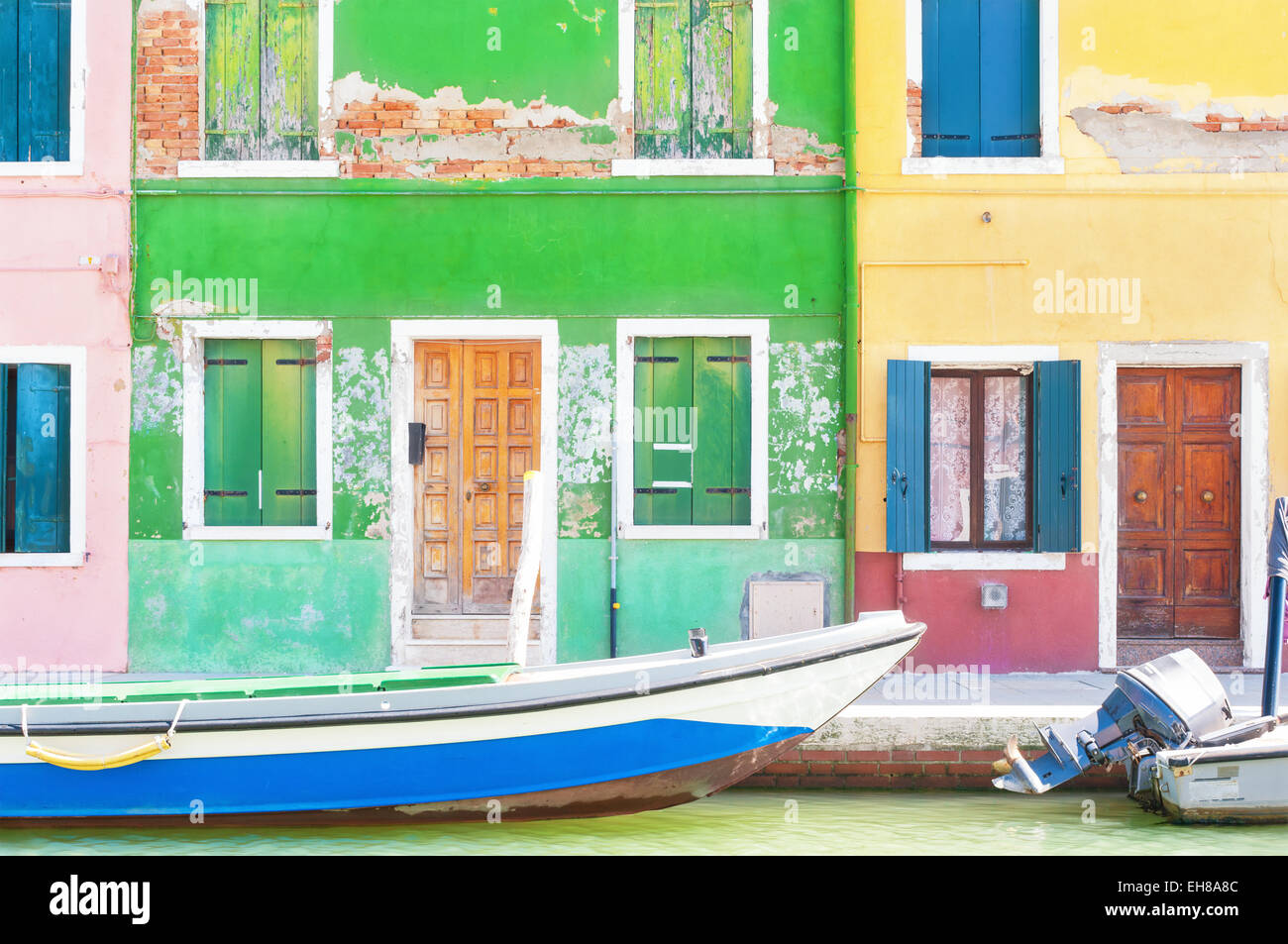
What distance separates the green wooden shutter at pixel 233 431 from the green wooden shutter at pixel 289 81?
1.45 metres

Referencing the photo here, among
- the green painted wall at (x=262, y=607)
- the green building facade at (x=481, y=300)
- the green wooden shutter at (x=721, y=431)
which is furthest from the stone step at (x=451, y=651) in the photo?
the green wooden shutter at (x=721, y=431)

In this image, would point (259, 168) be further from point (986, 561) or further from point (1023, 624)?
point (1023, 624)


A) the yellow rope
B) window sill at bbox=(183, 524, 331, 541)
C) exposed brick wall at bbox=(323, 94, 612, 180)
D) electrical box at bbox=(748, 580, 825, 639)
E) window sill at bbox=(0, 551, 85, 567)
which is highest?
exposed brick wall at bbox=(323, 94, 612, 180)

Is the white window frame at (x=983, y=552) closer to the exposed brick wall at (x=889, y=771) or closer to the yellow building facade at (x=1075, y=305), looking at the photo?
the yellow building facade at (x=1075, y=305)

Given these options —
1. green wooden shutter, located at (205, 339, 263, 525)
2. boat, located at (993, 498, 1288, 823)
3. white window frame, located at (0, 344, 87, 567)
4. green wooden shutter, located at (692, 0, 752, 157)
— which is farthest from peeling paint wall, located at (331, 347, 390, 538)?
boat, located at (993, 498, 1288, 823)

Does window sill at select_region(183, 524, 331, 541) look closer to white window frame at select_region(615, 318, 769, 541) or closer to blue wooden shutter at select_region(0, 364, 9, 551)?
blue wooden shutter at select_region(0, 364, 9, 551)

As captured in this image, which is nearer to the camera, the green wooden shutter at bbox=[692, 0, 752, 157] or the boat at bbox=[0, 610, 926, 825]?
the boat at bbox=[0, 610, 926, 825]

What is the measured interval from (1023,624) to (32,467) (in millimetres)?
7181

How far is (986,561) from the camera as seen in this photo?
9.33 m

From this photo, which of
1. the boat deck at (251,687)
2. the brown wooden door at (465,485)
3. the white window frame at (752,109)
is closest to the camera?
the boat deck at (251,687)

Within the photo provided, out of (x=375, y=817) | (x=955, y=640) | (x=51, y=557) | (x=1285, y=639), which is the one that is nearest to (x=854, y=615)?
(x=955, y=640)

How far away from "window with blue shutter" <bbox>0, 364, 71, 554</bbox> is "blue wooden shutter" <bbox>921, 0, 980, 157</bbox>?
21.4 feet

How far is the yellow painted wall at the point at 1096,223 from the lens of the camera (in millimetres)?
9375

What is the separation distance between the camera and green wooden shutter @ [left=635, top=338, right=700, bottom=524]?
9.54m
